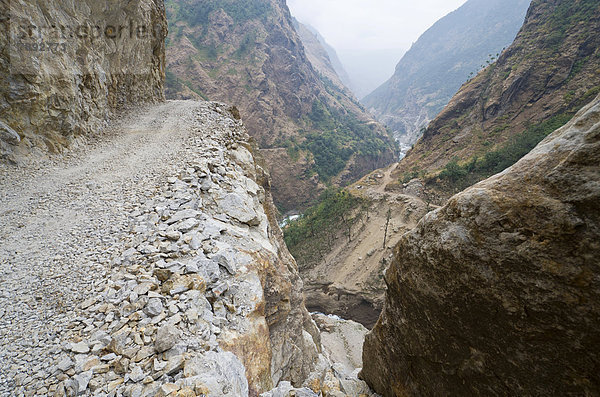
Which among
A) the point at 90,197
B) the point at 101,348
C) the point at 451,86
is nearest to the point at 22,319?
the point at 101,348

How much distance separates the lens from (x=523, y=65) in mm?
34500

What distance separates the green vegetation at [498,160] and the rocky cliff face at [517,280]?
28.0m

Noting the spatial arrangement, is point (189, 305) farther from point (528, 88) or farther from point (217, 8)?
point (217, 8)

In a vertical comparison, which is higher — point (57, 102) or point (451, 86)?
point (451, 86)

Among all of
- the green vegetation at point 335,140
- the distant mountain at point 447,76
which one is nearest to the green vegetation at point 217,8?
the green vegetation at point 335,140

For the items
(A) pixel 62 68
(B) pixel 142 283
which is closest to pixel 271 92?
(A) pixel 62 68

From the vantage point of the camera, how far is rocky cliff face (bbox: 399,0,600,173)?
2966cm

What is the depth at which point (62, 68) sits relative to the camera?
30.7 feet

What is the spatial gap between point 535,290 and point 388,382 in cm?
395

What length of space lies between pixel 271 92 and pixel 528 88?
61.7 metres

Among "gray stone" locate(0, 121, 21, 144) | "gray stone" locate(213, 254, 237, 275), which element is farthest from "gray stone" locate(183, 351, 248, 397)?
"gray stone" locate(0, 121, 21, 144)

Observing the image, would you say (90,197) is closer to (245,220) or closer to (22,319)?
(22,319)

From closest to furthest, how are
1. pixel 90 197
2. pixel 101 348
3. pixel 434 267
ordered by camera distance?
pixel 101 348 → pixel 434 267 → pixel 90 197

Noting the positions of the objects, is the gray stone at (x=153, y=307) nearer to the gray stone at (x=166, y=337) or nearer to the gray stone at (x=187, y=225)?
the gray stone at (x=166, y=337)
